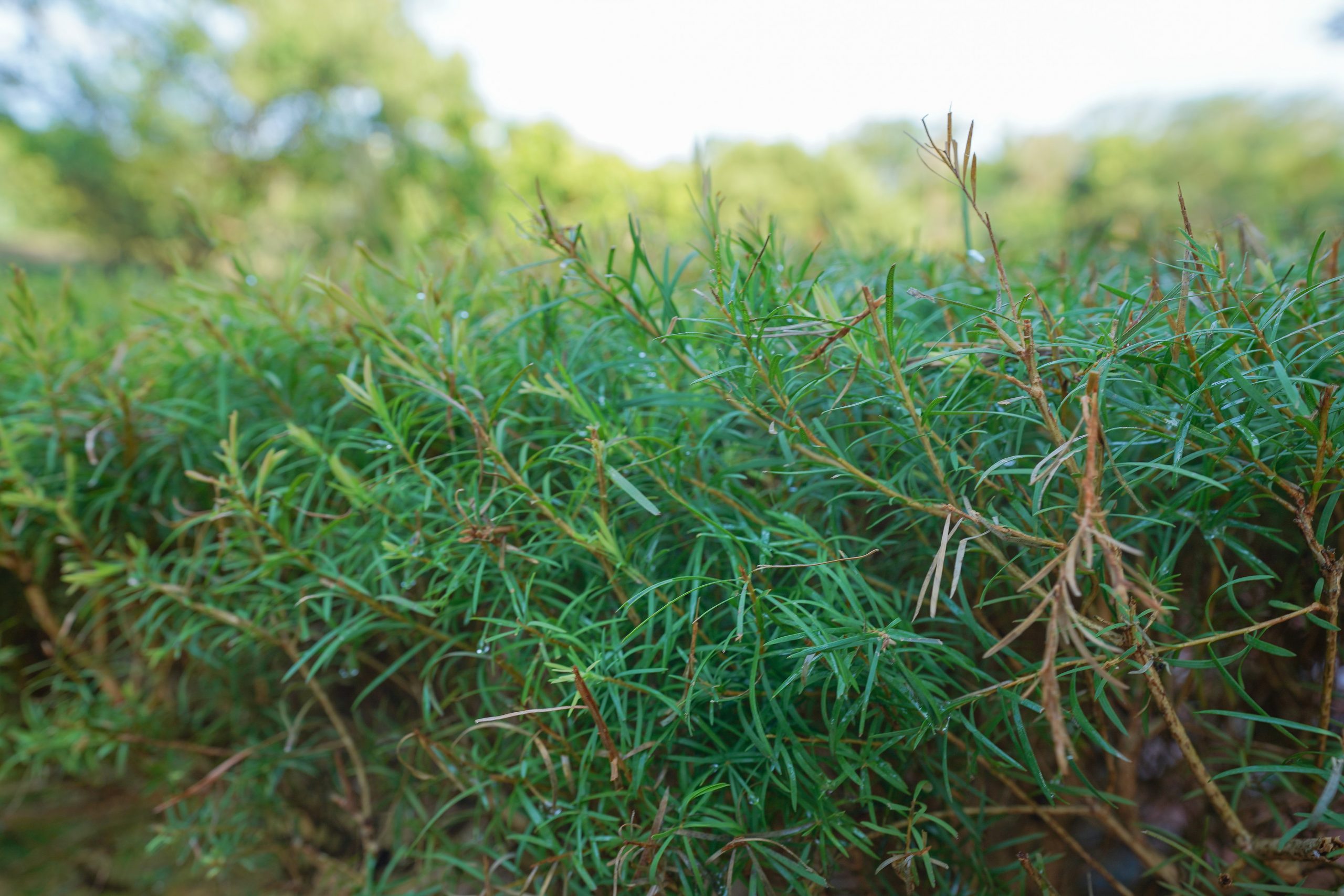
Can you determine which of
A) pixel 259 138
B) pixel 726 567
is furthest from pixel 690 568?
pixel 259 138

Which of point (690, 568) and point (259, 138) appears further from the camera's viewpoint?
point (259, 138)

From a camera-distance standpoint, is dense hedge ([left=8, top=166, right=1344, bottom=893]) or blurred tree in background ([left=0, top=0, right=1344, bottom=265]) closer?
dense hedge ([left=8, top=166, right=1344, bottom=893])

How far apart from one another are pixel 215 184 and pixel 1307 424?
756 inches

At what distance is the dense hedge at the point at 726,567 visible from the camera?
0.67 metres

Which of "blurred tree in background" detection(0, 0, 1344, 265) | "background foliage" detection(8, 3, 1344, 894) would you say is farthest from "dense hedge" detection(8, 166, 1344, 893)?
"blurred tree in background" detection(0, 0, 1344, 265)

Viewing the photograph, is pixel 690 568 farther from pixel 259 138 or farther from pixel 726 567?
pixel 259 138

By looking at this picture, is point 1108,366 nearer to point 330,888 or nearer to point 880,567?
point 880,567

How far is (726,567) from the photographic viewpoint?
2.72 feet

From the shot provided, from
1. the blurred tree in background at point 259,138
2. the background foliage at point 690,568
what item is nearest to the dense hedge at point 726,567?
the background foliage at point 690,568

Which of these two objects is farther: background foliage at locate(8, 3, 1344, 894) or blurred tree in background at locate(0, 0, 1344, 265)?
blurred tree in background at locate(0, 0, 1344, 265)

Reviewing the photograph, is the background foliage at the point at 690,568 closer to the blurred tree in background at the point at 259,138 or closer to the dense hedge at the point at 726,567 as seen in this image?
the dense hedge at the point at 726,567

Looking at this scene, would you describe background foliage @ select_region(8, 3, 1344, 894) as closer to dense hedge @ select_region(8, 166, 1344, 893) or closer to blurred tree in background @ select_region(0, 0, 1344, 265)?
dense hedge @ select_region(8, 166, 1344, 893)

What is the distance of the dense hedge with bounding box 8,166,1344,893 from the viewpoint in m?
0.67

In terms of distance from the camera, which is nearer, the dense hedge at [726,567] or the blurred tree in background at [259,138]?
the dense hedge at [726,567]
